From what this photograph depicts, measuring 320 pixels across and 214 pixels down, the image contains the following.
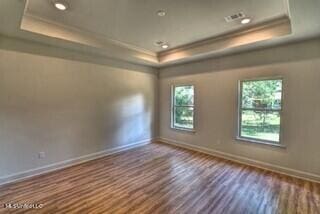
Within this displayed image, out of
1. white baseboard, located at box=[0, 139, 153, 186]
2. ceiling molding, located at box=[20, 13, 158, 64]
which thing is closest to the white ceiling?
ceiling molding, located at box=[20, 13, 158, 64]

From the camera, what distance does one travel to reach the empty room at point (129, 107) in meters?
2.69

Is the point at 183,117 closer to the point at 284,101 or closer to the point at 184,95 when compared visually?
the point at 184,95

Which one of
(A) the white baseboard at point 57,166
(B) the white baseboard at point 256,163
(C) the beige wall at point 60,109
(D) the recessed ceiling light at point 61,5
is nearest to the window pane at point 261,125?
(B) the white baseboard at point 256,163

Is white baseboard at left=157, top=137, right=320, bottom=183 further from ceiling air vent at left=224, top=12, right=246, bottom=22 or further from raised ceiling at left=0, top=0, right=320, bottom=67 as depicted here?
ceiling air vent at left=224, top=12, right=246, bottom=22

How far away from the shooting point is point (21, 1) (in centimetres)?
216

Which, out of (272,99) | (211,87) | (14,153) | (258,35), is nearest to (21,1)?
(14,153)

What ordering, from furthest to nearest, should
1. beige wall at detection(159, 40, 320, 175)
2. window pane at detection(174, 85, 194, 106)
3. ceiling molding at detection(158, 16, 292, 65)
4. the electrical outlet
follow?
window pane at detection(174, 85, 194, 106) < the electrical outlet < beige wall at detection(159, 40, 320, 175) < ceiling molding at detection(158, 16, 292, 65)

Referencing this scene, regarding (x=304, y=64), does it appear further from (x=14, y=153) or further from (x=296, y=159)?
(x=14, y=153)

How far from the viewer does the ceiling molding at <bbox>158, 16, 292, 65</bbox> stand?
3189mm

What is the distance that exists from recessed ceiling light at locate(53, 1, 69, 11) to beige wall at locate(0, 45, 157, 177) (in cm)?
126

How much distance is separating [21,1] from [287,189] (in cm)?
469

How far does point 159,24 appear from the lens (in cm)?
338

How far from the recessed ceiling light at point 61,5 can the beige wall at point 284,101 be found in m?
3.49

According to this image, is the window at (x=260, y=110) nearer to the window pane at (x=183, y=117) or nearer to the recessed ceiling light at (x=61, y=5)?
the window pane at (x=183, y=117)
